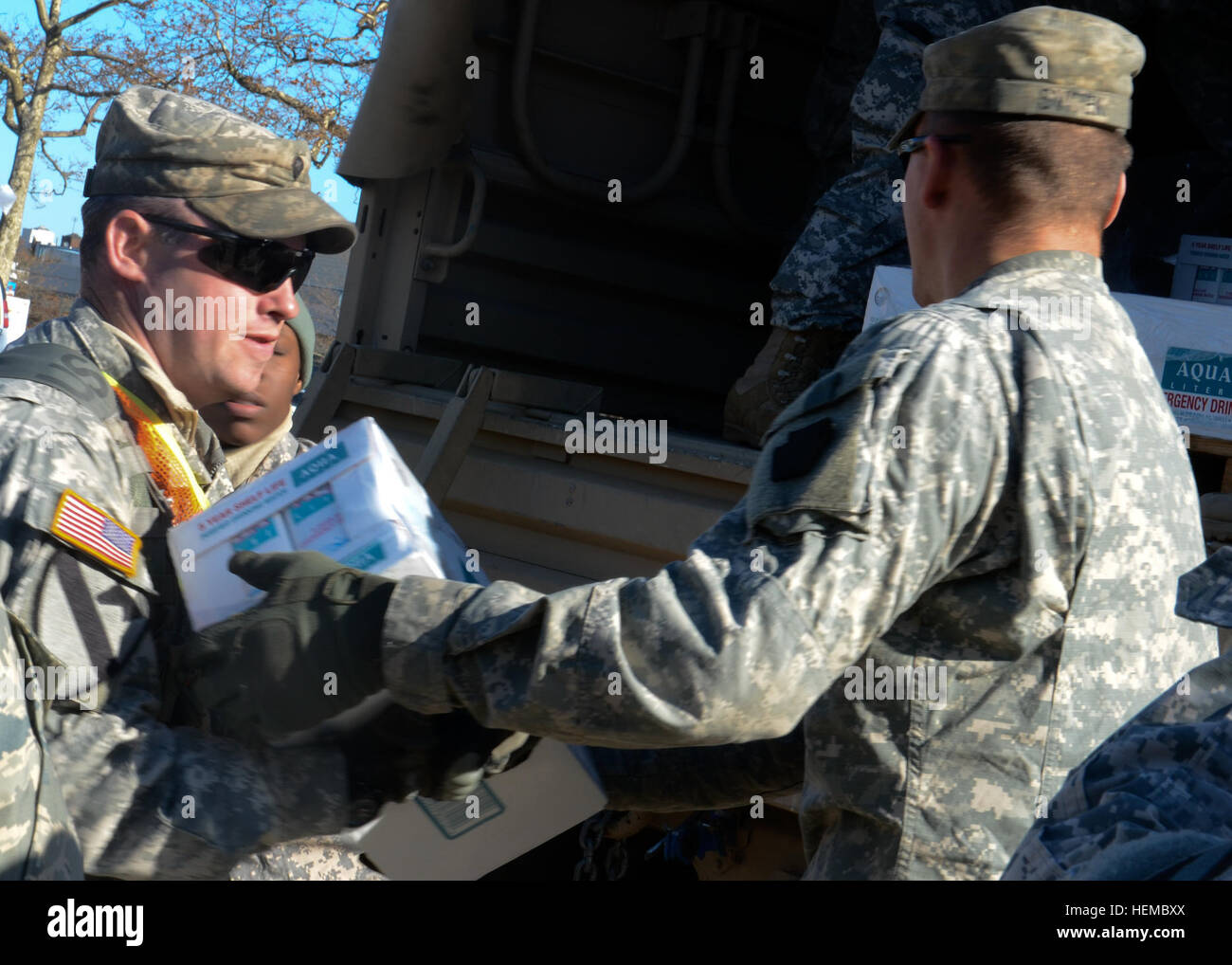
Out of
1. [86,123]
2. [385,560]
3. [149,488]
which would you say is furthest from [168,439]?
[86,123]

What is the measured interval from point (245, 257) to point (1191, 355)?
1.87m

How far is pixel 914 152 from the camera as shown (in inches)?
73.4

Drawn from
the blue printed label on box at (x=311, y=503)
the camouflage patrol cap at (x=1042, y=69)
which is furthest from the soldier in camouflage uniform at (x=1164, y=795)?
the blue printed label on box at (x=311, y=503)

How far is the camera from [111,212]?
7.06 feet

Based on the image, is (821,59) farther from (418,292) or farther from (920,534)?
(920,534)

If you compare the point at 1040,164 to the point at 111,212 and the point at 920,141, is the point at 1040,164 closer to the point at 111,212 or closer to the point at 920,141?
the point at 920,141

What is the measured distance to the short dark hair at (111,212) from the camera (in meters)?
2.13

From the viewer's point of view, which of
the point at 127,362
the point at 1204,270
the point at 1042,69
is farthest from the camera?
the point at 1204,270

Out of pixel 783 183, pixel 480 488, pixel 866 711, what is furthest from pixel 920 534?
pixel 783 183

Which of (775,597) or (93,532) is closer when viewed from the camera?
(775,597)

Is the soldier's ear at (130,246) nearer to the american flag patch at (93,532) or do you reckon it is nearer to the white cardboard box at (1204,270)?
the american flag patch at (93,532)

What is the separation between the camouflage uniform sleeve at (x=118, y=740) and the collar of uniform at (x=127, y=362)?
19 cm

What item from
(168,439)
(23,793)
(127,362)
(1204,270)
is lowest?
(23,793)

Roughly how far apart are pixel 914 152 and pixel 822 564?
26.0 inches
